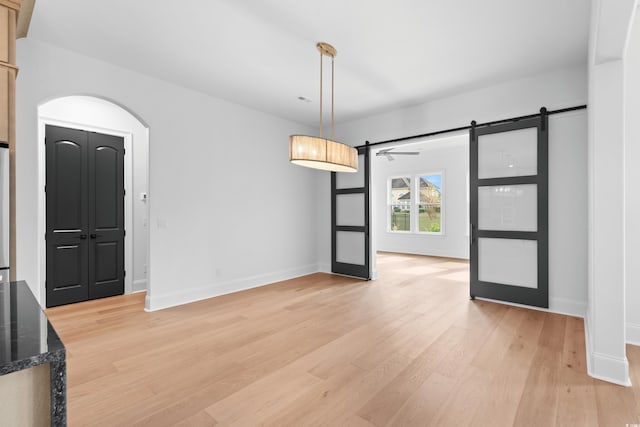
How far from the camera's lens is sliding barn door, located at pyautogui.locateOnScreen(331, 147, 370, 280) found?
5.68 m

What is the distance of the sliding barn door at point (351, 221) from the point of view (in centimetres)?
568

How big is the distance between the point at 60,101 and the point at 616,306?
21.4ft

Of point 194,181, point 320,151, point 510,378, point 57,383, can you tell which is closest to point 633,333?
point 510,378

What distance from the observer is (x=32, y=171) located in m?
3.12

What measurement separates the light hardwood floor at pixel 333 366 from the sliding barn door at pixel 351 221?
1607 millimetres

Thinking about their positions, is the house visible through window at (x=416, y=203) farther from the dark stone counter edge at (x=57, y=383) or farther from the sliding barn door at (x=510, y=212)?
the dark stone counter edge at (x=57, y=383)

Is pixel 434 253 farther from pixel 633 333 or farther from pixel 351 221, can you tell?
pixel 633 333

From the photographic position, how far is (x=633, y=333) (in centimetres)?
294

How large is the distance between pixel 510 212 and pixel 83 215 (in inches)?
234

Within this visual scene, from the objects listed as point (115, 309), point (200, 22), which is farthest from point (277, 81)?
point (115, 309)

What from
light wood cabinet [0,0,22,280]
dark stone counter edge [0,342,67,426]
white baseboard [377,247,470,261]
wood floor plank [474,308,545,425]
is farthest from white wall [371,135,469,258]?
dark stone counter edge [0,342,67,426]

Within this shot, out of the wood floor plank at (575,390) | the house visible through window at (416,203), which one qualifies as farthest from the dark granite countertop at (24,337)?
the house visible through window at (416,203)

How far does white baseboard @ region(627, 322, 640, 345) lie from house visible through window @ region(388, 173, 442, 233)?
5722 millimetres

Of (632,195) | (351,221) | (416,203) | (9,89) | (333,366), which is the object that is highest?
(9,89)
